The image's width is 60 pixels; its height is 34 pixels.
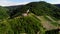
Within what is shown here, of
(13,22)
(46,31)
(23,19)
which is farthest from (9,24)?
(46,31)

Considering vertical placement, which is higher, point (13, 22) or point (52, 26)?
point (13, 22)

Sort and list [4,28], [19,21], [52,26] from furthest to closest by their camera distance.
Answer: [52,26]
[19,21]
[4,28]

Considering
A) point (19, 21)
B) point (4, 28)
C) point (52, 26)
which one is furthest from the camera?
point (52, 26)

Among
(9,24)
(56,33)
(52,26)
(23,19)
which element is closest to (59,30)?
(56,33)

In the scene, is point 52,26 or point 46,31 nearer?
point 46,31

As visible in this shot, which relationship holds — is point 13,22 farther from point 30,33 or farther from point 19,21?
point 30,33

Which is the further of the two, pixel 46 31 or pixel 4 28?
pixel 46 31

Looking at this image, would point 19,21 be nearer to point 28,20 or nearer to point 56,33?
point 28,20

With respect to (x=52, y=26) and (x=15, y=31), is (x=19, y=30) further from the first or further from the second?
(x=52, y=26)
